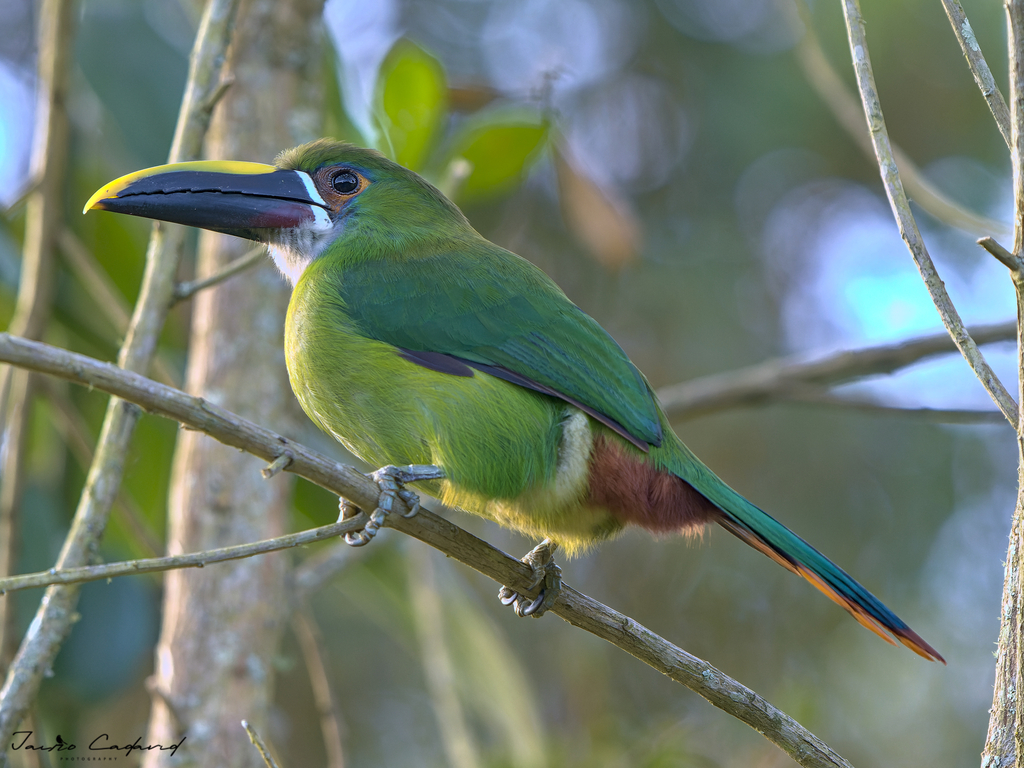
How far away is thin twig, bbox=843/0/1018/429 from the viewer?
5.23 feet

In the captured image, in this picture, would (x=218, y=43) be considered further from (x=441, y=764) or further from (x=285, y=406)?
(x=441, y=764)

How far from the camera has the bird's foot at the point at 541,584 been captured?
85.7 inches

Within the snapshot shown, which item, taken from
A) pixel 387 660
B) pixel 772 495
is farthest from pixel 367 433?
pixel 387 660

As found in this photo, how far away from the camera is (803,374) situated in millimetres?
3428

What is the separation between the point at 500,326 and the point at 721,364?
4.61 metres

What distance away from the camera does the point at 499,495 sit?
89.2 inches

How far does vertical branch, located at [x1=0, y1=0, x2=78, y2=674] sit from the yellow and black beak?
0.80 meters

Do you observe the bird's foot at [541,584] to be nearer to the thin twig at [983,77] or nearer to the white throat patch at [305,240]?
the white throat patch at [305,240]

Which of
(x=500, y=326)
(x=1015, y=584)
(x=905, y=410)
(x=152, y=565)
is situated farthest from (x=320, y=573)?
(x=1015, y=584)

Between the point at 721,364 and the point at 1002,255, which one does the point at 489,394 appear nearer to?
the point at 1002,255

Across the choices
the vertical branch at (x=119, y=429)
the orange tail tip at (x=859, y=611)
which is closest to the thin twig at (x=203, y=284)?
the vertical branch at (x=119, y=429)

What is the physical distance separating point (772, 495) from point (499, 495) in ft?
15.6

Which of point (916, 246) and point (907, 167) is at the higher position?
point (907, 167)

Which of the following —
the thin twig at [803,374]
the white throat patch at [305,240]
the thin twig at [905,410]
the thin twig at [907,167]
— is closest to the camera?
the white throat patch at [305,240]
